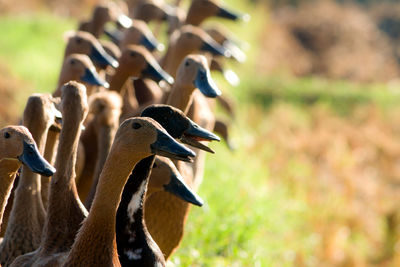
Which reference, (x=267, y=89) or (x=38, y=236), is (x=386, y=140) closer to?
(x=267, y=89)

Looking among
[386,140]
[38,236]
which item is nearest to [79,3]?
[386,140]

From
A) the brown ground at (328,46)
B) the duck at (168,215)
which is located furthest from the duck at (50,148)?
the brown ground at (328,46)

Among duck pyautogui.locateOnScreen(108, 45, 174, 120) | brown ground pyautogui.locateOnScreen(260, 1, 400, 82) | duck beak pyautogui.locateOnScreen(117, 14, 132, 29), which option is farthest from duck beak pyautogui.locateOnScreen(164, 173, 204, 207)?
brown ground pyautogui.locateOnScreen(260, 1, 400, 82)

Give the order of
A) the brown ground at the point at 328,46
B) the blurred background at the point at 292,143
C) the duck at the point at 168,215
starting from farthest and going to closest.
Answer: the brown ground at the point at 328,46, the blurred background at the point at 292,143, the duck at the point at 168,215

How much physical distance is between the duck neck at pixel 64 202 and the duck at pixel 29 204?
189mm

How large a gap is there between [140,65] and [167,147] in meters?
2.98

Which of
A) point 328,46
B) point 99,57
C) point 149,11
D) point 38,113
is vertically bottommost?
point 38,113

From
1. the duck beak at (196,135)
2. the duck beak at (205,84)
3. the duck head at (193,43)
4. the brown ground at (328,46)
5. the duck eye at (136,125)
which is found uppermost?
the brown ground at (328,46)

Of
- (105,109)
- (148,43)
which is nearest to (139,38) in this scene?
(148,43)

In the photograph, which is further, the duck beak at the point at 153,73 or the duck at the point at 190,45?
→ the duck at the point at 190,45

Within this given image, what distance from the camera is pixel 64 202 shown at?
403 cm

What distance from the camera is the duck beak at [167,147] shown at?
11.5 ft

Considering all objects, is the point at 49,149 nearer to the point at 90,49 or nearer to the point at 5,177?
the point at 5,177

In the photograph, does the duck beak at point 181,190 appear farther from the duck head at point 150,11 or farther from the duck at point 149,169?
the duck head at point 150,11
